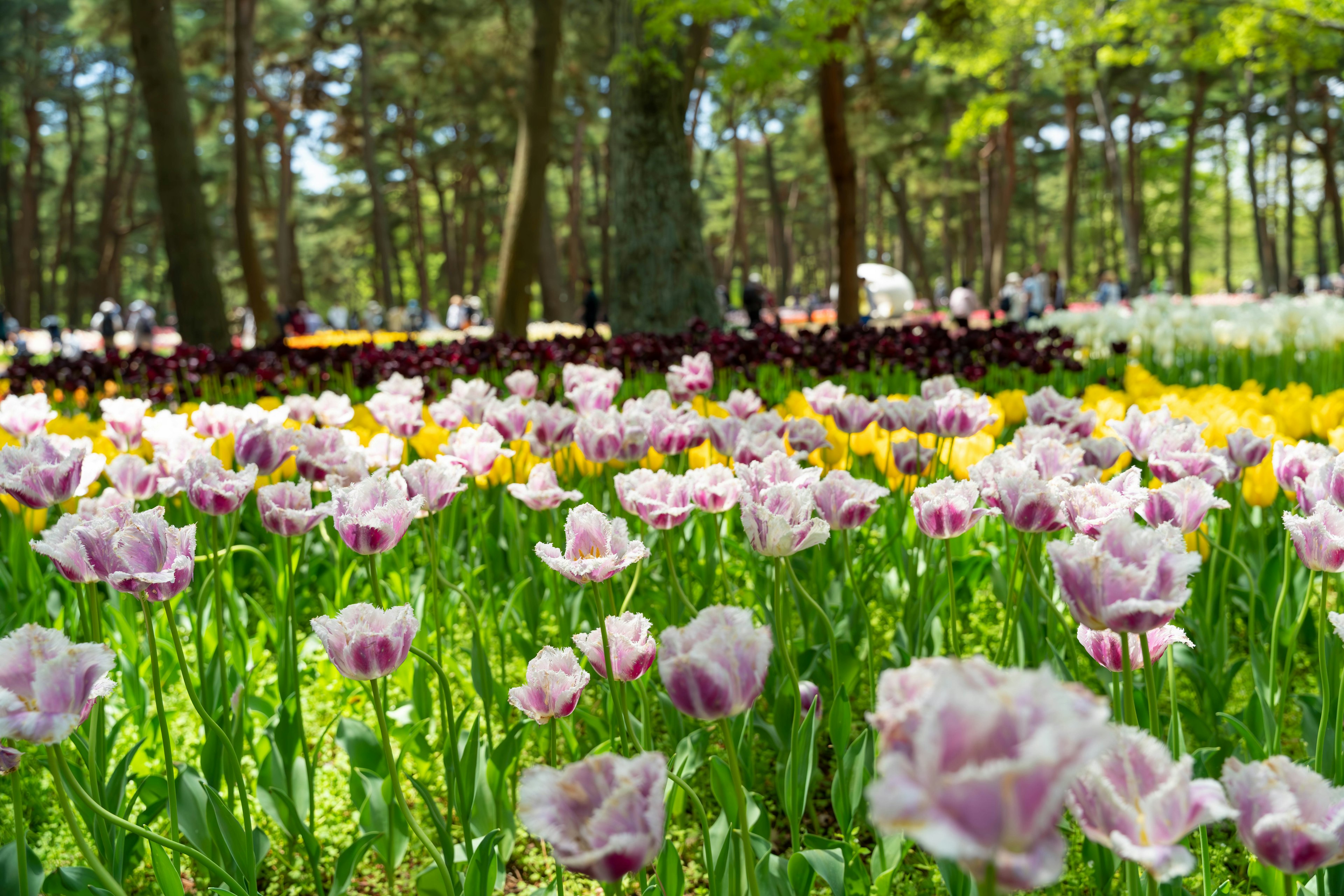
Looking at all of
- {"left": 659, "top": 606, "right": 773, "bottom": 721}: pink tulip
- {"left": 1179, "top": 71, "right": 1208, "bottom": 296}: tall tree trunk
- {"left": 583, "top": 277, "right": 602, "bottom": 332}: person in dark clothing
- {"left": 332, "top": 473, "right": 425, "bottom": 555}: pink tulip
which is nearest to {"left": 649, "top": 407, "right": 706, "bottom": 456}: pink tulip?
{"left": 332, "top": 473, "right": 425, "bottom": 555}: pink tulip

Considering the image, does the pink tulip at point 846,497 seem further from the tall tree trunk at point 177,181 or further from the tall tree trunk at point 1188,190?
the tall tree trunk at point 1188,190

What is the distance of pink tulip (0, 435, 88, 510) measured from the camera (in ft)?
5.56

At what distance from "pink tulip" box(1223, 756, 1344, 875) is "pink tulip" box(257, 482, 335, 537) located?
1.33m

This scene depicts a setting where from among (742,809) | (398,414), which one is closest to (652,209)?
(398,414)

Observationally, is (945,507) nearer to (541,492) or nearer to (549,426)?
(541,492)

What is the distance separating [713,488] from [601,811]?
890 millimetres

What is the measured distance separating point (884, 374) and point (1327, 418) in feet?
9.86

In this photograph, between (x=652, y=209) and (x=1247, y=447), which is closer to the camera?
(x=1247, y=447)

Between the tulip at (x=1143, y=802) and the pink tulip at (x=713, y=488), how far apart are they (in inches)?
34.6

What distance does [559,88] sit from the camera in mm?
21375

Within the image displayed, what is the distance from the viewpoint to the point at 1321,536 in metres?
1.23

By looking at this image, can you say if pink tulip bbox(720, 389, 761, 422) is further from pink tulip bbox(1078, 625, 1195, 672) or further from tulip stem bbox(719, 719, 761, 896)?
tulip stem bbox(719, 719, 761, 896)

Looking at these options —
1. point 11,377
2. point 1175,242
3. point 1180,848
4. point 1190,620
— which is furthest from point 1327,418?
point 1175,242

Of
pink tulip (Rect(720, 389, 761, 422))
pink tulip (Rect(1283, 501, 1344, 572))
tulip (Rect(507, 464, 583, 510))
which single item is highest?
pink tulip (Rect(720, 389, 761, 422))
